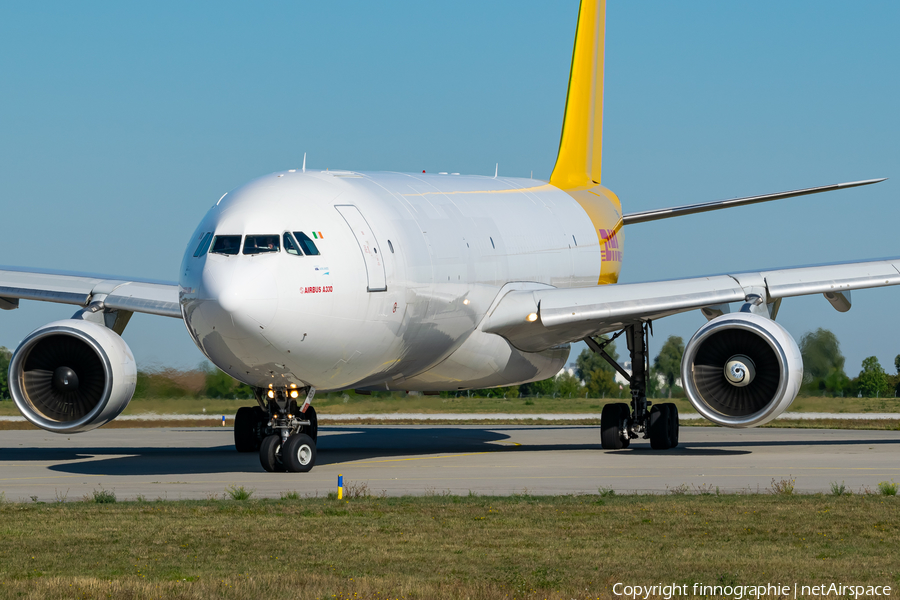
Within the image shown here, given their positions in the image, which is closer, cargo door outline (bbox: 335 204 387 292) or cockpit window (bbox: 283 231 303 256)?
cockpit window (bbox: 283 231 303 256)

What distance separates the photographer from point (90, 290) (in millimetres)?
21516

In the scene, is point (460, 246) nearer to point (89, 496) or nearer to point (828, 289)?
point (828, 289)

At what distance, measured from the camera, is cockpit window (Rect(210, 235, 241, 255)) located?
→ 16188 millimetres

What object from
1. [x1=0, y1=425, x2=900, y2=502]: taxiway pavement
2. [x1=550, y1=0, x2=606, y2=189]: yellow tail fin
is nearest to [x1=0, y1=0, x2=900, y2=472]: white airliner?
[x1=0, y1=425, x2=900, y2=502]: taxiway pavement

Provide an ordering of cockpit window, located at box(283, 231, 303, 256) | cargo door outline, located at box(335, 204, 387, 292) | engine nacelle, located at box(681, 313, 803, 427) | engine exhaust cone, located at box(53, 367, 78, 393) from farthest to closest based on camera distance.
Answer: engine exhaust cone, located at box(53, 367, 78, 393), engine nacelle, located at box(681, 313, 803, 427), cargo door outline, located at box(335, 204, 387, 292), cockpit window, located at box(283, 231, 303, 256)

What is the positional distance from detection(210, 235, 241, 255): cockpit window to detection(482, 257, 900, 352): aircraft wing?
19.3 feet

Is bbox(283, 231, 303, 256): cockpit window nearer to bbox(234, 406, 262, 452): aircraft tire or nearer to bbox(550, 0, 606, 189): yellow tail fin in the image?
bbox(234, 406, 262, 452): aircraft tire

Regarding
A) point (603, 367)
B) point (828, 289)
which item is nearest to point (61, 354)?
point (828, 289)

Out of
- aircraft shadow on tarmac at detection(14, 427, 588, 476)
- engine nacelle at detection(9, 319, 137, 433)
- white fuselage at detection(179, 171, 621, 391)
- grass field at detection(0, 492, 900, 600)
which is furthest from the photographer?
aircraft shadow on tarmac at detection(14, 427, 588, 476)

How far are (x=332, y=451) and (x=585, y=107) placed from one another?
12.4m

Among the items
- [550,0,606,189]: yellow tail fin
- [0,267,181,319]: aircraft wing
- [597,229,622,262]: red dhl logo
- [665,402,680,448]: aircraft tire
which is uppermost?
[550,0,606,189]: yellow tail fin

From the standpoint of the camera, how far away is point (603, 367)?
155ft

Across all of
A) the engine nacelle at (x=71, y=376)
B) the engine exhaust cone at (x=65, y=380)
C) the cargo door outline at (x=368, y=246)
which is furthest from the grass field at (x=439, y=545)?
the engine exhaust cone at (x=65, y=380)

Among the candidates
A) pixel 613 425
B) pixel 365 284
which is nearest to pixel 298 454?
pixel 365 284
